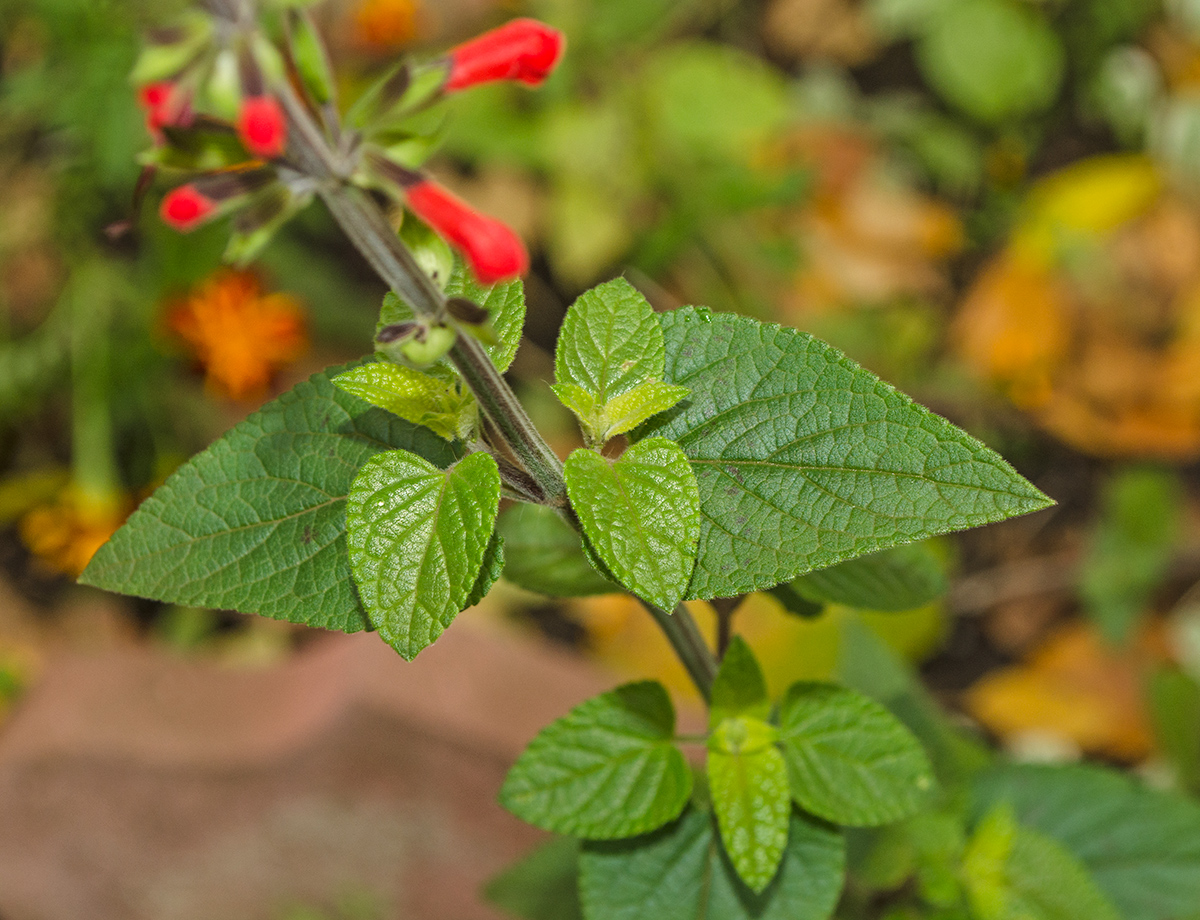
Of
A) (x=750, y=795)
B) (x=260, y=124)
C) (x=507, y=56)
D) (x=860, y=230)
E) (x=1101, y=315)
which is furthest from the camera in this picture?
(x=860, y=230)

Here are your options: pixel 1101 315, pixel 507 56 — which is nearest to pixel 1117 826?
pixel 507 56

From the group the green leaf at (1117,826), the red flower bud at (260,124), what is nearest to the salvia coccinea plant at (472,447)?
the red flower bud at (260,124)

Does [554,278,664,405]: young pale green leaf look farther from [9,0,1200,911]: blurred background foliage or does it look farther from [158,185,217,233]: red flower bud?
[9,0,1200,911]: blurred background foliage

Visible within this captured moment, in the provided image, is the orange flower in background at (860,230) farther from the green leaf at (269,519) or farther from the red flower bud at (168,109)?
the red flower bud at (168,109)

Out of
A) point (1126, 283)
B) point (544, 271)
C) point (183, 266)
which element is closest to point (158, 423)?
point (183, 266)

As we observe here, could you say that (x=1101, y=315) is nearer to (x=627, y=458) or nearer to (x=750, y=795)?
(x=750, y=795)
